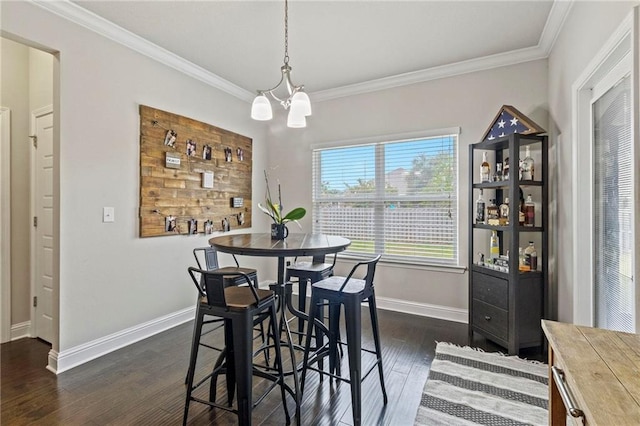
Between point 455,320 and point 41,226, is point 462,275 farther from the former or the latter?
point 41,226

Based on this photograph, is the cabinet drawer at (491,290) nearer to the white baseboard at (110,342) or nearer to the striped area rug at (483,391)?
the striped area rug at (483,391)

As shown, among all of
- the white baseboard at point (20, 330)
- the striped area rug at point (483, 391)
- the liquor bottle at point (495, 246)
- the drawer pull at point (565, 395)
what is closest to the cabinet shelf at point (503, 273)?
the liquor bottle at point (495, 246)

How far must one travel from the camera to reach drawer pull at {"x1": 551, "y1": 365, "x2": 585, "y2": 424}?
794 mm

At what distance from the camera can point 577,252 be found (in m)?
2.14

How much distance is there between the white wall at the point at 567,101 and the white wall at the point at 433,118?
255 mm

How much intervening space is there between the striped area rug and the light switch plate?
2700 millimetres

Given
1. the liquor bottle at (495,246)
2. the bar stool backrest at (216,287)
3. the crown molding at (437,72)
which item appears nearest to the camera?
the bar stool backrest at (216,287)

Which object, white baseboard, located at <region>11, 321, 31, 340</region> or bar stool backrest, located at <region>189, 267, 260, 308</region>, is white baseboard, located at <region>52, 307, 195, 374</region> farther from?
bar stool backrest, located at <region>189, 267, 260, 308</region>

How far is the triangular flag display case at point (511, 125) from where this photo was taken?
2.49 metres

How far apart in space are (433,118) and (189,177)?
2703 millimetres

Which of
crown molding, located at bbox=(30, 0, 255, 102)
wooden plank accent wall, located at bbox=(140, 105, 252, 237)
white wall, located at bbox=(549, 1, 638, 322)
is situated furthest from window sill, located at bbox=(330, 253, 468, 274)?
crown molding, located at bbox=(30, 0, 255, 102)

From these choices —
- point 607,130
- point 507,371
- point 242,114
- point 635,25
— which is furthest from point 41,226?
point 607,130

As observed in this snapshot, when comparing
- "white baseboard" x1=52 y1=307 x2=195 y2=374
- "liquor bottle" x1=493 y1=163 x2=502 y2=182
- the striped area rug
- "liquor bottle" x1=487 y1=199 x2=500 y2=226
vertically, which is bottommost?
the striped area rug

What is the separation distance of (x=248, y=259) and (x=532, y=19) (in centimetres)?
379
